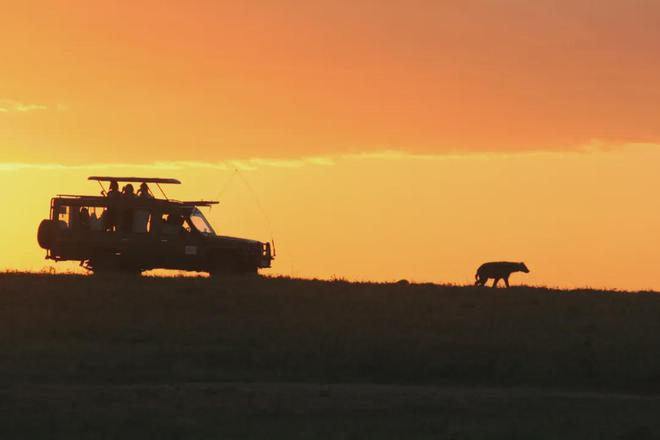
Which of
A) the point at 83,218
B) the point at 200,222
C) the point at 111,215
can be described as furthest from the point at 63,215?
the point at 200,222

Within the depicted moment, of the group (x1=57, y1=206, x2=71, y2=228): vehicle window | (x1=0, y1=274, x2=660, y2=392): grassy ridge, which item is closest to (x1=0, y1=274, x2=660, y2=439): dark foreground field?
(x1=0, y1=274, x2=660, y2=392): grassy ridge

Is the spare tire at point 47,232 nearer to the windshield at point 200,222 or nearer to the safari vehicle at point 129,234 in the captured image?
the safari vehicle at point 129,234

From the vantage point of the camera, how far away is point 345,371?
28.2m

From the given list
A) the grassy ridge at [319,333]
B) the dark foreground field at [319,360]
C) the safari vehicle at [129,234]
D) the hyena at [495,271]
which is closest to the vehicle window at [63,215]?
the safari vehicle at [129,234]

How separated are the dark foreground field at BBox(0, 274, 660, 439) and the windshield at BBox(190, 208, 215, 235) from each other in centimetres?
367

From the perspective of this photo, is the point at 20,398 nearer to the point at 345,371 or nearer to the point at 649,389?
the point at 345,371

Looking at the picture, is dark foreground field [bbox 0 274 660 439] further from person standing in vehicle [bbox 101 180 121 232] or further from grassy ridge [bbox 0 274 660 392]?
person standing in vehicle [bbox 101 180 121 232]

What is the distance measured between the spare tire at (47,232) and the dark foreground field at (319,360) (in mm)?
2610

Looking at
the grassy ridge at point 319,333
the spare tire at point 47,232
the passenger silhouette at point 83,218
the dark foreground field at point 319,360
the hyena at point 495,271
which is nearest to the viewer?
the dark foreground field at point 319,360

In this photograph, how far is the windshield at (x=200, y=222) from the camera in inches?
1660

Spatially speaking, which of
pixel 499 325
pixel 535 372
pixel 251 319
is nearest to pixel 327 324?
pixel 251 319

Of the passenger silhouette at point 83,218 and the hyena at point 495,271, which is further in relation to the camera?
the hyena at point 495,271

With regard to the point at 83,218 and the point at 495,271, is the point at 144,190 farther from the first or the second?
the point at 495,271

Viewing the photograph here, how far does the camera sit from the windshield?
4216 centimetres
